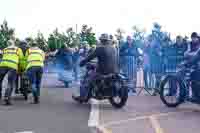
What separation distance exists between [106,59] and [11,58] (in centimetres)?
266

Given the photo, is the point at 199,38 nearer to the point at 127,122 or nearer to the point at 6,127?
the point at 127,122

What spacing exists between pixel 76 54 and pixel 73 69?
3.58 ft

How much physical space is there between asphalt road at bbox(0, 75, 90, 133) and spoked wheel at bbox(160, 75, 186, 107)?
195 centimetres

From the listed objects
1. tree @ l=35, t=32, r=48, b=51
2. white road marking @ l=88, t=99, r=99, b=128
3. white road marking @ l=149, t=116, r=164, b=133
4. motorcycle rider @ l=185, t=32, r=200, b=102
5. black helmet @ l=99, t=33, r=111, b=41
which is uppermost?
tree @ l=35, t=32, r=48, b=51

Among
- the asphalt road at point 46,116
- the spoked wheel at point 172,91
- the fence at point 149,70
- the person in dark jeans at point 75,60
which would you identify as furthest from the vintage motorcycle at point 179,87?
the person in dark jeans at point 75,60

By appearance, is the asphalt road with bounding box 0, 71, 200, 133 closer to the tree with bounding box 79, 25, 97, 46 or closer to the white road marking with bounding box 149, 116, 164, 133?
the white road marking with bounding box 149, 116, 164, 133

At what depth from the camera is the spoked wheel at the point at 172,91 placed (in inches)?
477

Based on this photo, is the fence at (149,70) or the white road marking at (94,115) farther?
the fence at (149,70)

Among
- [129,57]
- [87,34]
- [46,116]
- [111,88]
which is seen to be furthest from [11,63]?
[87,34]

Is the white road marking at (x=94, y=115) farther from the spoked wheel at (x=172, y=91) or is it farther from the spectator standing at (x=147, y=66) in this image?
the spectator standing at (x=147, y=66)

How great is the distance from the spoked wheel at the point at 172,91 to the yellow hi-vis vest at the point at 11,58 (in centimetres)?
397

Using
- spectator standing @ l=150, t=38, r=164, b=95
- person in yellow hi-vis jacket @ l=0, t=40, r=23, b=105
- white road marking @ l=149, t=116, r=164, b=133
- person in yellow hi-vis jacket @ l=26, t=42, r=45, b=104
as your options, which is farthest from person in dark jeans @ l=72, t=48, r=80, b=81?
white road marking @ l=149, t=116, r=164, b=133

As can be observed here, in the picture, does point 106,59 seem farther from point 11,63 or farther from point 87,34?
point 87,34

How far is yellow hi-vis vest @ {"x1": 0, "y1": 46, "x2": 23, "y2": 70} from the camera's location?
13.5 metres
